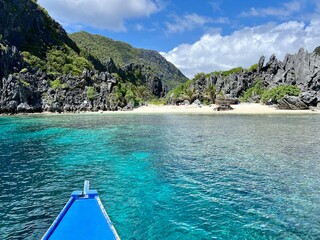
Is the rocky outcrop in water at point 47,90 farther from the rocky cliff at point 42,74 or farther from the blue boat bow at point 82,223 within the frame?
the blue boat bow at point 82,223

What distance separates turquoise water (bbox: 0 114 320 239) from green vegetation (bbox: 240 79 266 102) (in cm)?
10024

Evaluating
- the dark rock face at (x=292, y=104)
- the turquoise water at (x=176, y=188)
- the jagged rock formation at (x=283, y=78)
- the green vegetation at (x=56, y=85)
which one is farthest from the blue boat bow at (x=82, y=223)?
the green vegetation at (x=56, y=85)

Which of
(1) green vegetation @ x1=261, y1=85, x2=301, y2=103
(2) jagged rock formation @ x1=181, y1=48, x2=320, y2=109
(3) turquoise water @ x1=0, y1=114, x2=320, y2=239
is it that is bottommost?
(3) turquoise water @ x1=0, y1=114, x2=320, y2=239

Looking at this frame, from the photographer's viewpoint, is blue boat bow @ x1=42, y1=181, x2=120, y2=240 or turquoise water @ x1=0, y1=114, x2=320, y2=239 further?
turquoise water @ x1=0, y1=114, x2=320, y2=239

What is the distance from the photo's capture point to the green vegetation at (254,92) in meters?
125

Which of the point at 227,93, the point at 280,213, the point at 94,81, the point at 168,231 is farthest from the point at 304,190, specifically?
the point at 227,93

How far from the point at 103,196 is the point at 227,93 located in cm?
13591

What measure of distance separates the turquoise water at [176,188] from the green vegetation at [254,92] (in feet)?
329

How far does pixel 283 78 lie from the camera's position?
392 ft

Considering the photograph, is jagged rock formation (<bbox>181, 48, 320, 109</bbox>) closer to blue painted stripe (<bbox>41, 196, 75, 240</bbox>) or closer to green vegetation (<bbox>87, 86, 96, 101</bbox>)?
green vegetation (<bbox>87, 86, 96, 101</bbox>)

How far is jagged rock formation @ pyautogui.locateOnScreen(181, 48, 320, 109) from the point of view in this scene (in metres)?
92.1

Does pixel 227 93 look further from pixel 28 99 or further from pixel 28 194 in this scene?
pixel 28 194

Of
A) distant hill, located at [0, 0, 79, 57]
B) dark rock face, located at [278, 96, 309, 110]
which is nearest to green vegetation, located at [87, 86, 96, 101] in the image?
distant hill, located at [0, 0, 79, 57]

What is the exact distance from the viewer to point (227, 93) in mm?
143875
